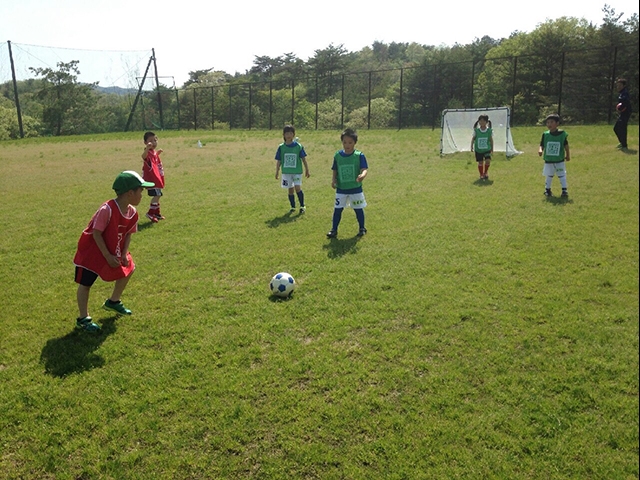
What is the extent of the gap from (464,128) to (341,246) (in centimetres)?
1316

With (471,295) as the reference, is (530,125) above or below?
above

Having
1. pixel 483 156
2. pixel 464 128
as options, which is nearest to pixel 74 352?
pixel 483 156

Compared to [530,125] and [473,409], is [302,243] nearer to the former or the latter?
[473,409]

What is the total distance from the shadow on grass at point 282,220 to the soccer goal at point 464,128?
988 centimetres

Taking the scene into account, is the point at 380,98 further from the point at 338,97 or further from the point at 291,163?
the point at 291,163

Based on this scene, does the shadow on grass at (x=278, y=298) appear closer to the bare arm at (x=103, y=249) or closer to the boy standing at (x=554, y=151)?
the bare arm at (x=103, y=249)

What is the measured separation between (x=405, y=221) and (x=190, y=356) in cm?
524

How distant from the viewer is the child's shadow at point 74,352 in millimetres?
4088

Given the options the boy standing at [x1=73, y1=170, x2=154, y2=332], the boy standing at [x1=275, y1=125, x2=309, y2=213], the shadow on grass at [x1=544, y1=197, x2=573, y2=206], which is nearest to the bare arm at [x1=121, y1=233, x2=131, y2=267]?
the boy standing at [x1=73, y1=170, x2=154, y2=332]

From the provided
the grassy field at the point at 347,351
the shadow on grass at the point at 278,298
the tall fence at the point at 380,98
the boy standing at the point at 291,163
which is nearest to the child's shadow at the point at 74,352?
the grassy field at the point at 347,351

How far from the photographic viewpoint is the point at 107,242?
4.57 meters

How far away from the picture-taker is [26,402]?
3641 millimetres

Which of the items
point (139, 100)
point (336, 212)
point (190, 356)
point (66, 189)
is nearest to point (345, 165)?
point (336, 212)

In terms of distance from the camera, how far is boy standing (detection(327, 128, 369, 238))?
7562mm
